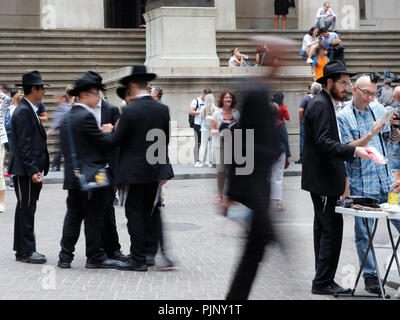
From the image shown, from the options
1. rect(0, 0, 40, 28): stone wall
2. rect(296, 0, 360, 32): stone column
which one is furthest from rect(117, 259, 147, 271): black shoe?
rect(0, 0, 40, 28): stone wall

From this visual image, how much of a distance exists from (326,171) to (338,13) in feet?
78.1

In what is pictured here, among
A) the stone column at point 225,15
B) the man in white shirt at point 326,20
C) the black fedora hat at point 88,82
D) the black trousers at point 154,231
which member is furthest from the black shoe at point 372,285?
the stone column at point 225,15

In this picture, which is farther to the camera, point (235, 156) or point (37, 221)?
point (37, 221)

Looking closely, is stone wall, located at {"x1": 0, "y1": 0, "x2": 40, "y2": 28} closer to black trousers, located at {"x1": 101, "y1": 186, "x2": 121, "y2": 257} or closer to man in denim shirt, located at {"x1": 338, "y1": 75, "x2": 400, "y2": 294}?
black trousers, located at {"x1": 101, "y1": 186, "x2": 121, "y2": 257}

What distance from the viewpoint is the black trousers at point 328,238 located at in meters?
7.04

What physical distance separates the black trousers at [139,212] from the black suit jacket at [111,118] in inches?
24.2

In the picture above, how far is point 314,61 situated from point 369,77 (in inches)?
582

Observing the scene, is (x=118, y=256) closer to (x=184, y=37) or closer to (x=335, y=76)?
(x=335, y=76)

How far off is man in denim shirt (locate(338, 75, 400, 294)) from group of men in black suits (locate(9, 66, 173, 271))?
5.73ft

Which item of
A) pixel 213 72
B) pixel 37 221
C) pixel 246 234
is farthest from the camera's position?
pixel 213 72

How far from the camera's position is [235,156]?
5594mm

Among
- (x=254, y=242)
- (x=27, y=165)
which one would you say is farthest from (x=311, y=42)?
(x=254, y=242)
